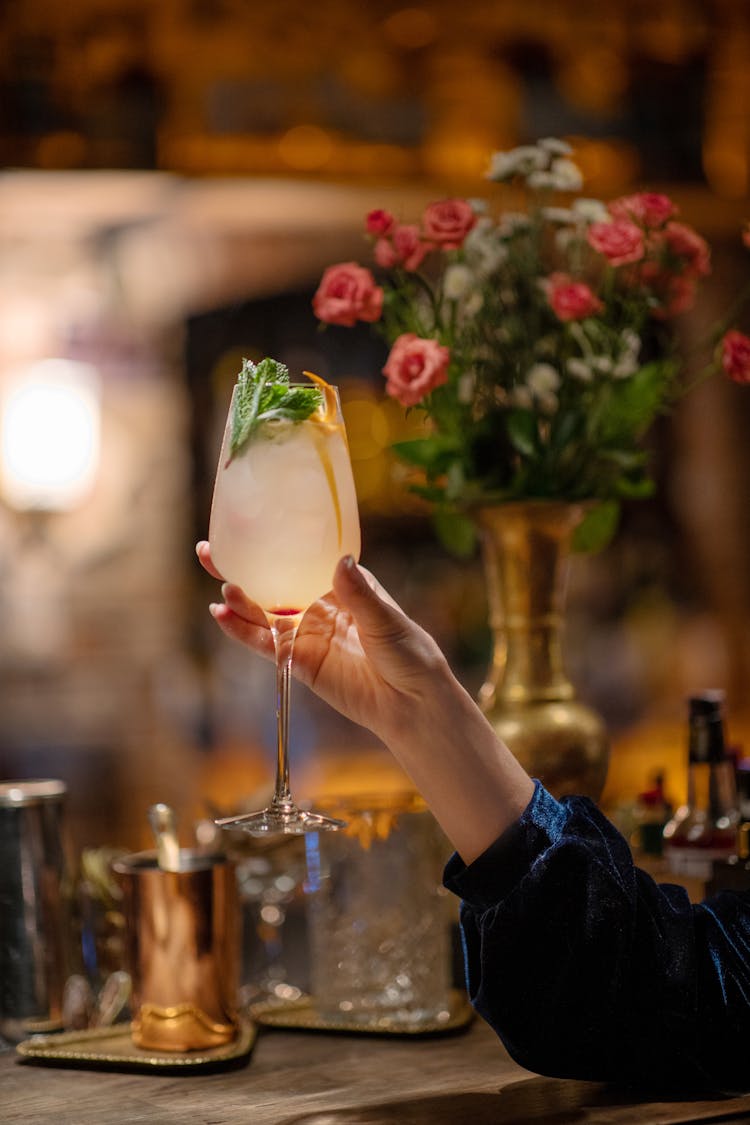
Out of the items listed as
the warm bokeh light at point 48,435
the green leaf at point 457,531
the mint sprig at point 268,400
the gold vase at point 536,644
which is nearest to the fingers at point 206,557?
the mint sprig at point 268,400

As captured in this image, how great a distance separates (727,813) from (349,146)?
2.69 m

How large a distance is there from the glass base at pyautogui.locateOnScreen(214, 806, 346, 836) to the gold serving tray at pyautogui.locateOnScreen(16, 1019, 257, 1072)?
266 millimetres

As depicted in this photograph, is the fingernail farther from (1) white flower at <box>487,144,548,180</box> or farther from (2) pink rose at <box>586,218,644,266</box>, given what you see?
(1) white flower at <box>487,144,548,180</box>

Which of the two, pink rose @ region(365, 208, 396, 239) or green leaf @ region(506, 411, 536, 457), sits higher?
pink rose @ region(365, 208, 396, 239)

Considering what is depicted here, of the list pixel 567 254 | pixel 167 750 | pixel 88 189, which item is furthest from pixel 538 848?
pixel 167 750

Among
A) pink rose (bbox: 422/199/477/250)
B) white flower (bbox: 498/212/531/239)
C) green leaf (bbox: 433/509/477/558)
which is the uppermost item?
white flower (bbox: 498/212/531/239)

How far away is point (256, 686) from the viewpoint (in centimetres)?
416

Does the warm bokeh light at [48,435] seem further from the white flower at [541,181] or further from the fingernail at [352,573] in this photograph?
the fingernail at [352,573]

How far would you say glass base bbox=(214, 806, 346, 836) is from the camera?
45.4 inches

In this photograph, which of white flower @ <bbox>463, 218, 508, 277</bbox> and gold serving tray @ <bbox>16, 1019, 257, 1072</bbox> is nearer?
gold serving tray @ <bbox>16, 1019, 257, 1072</bbox>

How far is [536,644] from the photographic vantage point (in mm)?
1647

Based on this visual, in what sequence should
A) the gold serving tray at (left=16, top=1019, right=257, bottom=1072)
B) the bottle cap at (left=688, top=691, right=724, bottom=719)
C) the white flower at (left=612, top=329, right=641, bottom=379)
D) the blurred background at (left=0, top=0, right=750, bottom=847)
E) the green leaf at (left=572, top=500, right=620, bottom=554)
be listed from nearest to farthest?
the gold serving tray at (left=16, top=1019, right=257, bottom=1072)
the bottle cap at (left=688, top=691, right=724, bottom=719)
the white flower at (left=612, top=329, right=641, bottom=379)
the green leaf at (left=572, top=500, right=620, bottom=554)
the blurred background at (left=0, top=0, right=750, bottom=847)

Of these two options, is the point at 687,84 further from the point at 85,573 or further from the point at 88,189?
the point at 85,573

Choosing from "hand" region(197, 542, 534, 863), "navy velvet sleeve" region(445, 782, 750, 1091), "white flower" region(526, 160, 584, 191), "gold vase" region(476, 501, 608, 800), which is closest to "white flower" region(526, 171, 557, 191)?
"white flower" region(526, 160, 584, 191)
